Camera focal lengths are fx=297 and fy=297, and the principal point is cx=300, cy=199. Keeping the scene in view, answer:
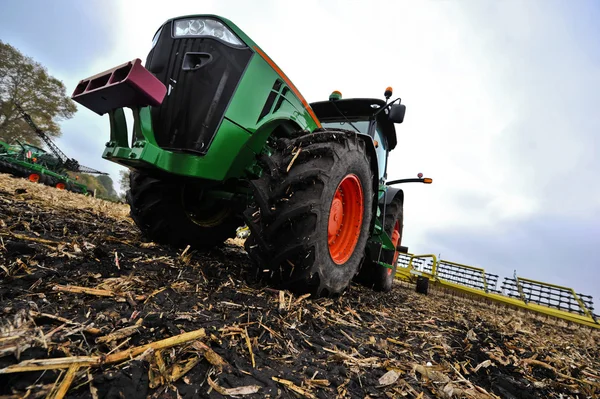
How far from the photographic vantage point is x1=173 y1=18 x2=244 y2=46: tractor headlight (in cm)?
219

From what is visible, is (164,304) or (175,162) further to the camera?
(175,162)

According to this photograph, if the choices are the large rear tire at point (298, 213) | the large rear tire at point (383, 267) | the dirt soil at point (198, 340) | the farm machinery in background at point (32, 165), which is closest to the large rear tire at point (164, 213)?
the dirt soil at point (198, 340)

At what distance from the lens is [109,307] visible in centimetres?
121

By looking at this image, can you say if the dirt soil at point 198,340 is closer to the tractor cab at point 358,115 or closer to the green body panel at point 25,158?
the tractor cab at point 358,115

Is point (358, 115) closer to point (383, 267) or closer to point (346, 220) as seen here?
point (346, 220)

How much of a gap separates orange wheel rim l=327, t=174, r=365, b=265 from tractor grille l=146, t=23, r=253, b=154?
1.12 m

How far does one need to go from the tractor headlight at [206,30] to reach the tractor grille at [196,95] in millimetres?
55

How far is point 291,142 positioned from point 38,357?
63.1 inches

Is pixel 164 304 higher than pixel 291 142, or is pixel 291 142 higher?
pixel 291 142

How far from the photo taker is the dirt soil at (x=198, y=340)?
87cm

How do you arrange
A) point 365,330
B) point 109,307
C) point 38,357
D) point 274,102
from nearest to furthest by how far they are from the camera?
point 38,357 → point 109,307 → point 365,330 → point 274,102

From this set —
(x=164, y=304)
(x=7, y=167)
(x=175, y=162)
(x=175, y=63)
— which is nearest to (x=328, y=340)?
(x=164, y=304)

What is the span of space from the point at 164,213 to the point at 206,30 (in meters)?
1.54

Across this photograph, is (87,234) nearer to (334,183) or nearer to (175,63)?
(175,63)
